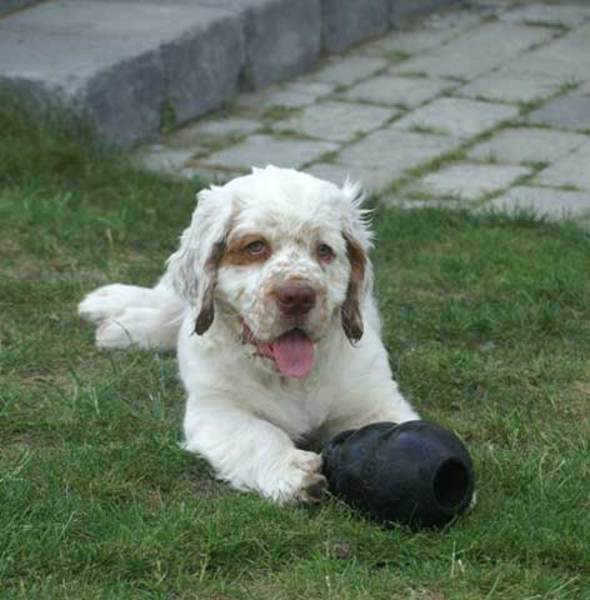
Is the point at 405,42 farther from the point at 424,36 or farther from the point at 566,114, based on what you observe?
the point at 566,114

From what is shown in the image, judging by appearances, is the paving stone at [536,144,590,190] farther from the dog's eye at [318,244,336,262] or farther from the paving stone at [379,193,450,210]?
the dog's eye at [318,244,336,262]

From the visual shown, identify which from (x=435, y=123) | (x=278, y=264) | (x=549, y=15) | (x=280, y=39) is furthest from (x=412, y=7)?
(x=278, y=264)

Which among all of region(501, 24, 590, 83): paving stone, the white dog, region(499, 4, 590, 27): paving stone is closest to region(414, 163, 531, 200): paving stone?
region(501, 24, 590, 83): paving stone

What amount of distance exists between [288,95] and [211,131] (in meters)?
0.80

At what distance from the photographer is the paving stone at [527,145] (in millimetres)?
8461

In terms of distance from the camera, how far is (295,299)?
4.75 m

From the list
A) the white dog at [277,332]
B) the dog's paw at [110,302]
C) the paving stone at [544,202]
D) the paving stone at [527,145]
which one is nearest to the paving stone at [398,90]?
the paving stone at [527,145]

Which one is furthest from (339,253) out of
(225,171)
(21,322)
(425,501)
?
(225,171)

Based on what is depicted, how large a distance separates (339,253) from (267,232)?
24 centimetres

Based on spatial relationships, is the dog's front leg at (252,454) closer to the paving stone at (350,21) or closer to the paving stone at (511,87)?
the paving stone at (511,87)

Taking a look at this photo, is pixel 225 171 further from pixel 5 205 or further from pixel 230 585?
pixel 230 585

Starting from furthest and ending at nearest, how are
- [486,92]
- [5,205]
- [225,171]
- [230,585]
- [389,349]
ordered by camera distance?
1. [486,92]
2. [225,171]
3. [5,205]
4. [389,349]
5. [230,585]

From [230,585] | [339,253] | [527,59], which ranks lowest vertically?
[527,59]

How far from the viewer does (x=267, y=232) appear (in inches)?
191
